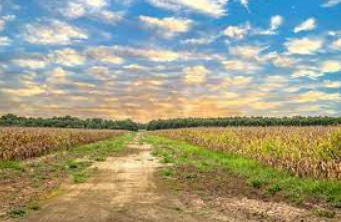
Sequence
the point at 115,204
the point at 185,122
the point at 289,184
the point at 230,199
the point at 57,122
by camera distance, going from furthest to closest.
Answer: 1. the point at 185,122
2. the point at 57,122
3. the point at 289,184
4. the point at 230,199
5. the point at 115,204

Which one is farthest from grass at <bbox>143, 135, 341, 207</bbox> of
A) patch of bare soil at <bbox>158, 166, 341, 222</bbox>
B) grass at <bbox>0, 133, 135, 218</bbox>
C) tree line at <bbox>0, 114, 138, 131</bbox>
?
tree line at <bbox>0, 114, 138, 131</bbox>

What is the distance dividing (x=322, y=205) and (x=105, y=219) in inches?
259

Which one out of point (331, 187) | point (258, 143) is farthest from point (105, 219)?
point (258, 143)

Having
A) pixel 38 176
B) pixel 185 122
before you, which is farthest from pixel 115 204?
pixel 185 122

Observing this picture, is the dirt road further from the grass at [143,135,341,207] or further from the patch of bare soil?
the grass at [143,135,341,207]

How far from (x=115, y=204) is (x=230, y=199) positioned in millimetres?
3757

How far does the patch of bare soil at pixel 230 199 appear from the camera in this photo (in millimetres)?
10680

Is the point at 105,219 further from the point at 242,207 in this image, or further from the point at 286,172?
the point at 286,172

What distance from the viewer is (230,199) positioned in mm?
12992

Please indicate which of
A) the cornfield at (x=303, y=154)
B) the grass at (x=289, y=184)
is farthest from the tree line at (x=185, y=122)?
the grass at (x=289, y=184)

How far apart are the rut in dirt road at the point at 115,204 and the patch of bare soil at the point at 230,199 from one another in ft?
2.25

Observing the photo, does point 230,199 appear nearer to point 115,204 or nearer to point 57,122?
point 115,204

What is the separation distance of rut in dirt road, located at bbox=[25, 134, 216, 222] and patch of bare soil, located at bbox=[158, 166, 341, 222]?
0.69m

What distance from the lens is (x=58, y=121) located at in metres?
149
